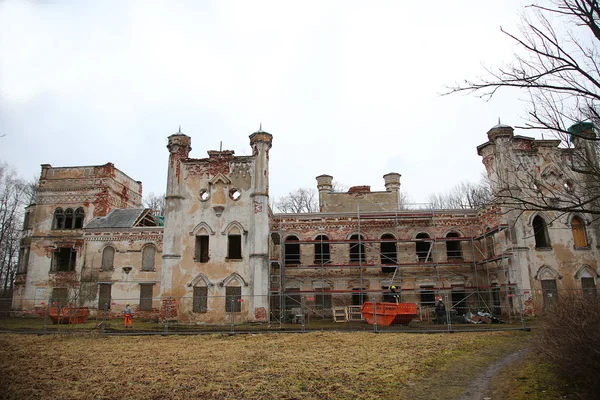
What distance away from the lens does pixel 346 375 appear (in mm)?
9109

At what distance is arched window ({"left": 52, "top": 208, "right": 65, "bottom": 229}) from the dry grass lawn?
18.7 metres

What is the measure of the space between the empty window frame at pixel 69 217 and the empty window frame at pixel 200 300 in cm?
1519

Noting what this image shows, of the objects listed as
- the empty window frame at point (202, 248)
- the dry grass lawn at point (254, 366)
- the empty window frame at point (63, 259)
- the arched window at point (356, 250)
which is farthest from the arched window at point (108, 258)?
the arched window at point (356, 250)

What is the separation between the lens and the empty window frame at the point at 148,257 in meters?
29.3

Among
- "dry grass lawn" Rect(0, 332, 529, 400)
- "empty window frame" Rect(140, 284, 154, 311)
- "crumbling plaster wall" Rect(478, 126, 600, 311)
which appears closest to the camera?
"dry grass lawn" Rect(0, 332, 529, 400)

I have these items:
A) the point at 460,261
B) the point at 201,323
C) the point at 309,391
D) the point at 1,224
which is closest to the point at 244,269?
the point at 201,323

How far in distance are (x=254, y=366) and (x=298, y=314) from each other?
1462 centimetres

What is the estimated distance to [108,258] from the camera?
29719 mm

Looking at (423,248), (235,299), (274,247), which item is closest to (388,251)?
(423,248)

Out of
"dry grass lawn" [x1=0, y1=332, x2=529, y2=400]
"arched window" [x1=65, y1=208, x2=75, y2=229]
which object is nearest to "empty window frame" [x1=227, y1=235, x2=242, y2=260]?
"dry grass lawn" [x1=0, y1=332, x2=529, y2=400]

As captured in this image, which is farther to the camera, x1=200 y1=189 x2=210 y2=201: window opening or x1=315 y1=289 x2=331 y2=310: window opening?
x1=315 y1=289 x2=331 y2=310: window opening

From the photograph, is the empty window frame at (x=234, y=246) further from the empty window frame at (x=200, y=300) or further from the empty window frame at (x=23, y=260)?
the empty window frame at (x=23, y=260)

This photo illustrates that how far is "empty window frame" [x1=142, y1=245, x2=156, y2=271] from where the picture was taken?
1155 inches

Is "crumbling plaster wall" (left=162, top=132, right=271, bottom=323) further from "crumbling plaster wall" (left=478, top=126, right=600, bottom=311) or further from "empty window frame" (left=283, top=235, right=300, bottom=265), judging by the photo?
"crumbling plaster wall" (left=478, top=126, right=600, bottom=311)
